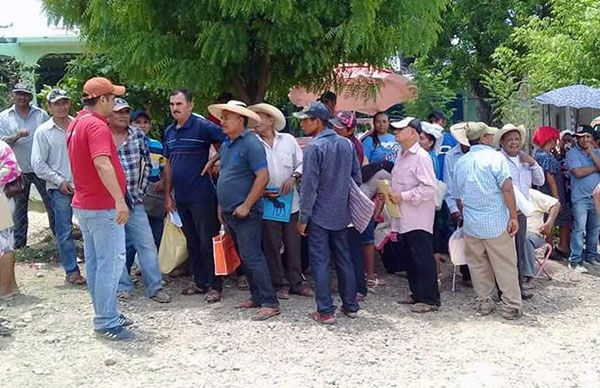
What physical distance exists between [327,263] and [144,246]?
67.8 inches

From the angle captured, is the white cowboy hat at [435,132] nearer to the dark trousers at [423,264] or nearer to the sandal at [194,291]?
the dark trousers at [423,264]

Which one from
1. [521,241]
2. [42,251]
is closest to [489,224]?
[521,241]

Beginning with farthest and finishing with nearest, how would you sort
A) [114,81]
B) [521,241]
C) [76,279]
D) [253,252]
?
1. [114,81]
2. [76,279]
3. [521,241]
4. [253,252]

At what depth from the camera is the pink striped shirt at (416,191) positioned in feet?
20.5

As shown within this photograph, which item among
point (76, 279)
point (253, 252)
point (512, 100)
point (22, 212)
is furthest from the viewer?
point (512, 100)

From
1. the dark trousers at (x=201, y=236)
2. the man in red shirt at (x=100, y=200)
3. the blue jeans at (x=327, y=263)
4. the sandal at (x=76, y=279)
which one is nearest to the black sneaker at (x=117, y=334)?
the man in red shirt at (x=100, y=200)

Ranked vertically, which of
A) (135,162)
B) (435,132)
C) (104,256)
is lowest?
(104,256)

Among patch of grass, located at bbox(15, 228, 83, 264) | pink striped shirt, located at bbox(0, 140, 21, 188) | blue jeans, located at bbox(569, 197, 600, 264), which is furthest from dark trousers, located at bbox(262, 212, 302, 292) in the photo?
blue jeans, located at bbox(569, 197, 600, 264)

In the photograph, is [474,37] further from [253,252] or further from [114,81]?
[253,252]

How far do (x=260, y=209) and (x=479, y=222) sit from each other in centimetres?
188

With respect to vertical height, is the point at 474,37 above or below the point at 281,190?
above

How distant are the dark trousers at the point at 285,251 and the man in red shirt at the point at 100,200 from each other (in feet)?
5.02

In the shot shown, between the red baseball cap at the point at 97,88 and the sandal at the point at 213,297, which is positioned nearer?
the red baseball cap at the point at 97,88

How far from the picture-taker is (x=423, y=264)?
6.34 m
